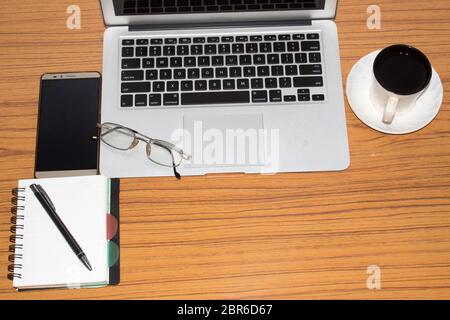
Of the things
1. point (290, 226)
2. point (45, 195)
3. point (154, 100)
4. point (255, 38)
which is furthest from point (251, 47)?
point (45, 195)

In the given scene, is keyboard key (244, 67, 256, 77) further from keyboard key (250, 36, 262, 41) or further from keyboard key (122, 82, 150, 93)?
keyboard key (122, 82, 150, 93)

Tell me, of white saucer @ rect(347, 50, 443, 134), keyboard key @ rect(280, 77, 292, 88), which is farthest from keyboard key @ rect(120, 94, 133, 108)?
Answer: white saucer @ rect(347, 50, 443, 134)

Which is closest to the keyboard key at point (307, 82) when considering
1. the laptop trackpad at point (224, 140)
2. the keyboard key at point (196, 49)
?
the laptop trackpad at point (224, 140)

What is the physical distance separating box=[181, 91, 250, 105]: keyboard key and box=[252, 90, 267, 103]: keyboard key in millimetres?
12

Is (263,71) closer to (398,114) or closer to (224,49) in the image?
(224,49)

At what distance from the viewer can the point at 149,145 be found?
4.10ft

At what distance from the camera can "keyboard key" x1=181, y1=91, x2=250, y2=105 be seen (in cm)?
127

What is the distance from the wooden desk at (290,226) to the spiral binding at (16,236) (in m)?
0.02

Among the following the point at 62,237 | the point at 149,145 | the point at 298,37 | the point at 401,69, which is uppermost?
the point at 298,37

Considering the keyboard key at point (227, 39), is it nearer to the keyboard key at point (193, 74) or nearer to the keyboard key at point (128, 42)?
the keyboard key at point (193, 74)

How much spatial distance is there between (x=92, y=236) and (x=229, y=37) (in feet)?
1.61

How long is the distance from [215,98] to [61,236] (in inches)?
16.0

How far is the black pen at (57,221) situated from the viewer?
119 centimetres

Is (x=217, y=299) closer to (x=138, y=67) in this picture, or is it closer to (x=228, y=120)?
(x=228, y=120)
